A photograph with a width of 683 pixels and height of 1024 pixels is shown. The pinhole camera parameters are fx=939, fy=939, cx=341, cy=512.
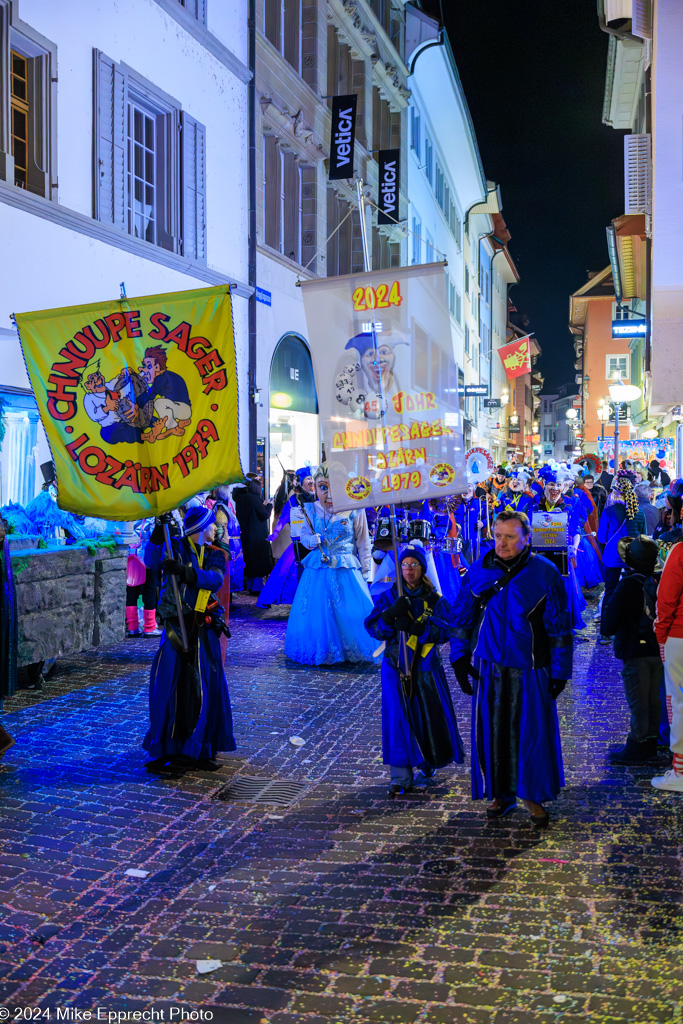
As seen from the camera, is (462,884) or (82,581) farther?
(82,581)

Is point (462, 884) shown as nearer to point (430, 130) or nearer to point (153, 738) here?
point (153, 738)

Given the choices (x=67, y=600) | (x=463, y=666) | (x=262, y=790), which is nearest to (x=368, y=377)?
(x=463, y=666)

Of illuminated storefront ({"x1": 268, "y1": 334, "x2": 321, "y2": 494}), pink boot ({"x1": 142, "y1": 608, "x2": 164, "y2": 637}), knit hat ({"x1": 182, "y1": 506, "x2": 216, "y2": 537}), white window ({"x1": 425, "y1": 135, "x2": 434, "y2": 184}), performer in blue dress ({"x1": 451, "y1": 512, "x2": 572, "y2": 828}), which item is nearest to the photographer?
performer in blue dress ({"x1": 451, "y1": 512, "x2": 572, "y2": 828})

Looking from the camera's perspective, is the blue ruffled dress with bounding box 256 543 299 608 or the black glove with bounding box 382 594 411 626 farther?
the blue ruffled dress with bounding box 256 543 299 608

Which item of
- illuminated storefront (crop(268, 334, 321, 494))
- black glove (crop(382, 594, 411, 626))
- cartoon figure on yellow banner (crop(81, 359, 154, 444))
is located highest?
illuminated storefront (crop(268, 334, 321, 494))

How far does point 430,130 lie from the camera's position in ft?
129

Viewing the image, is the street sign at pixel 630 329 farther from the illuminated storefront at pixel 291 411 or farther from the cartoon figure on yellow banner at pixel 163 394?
the cartoon figure on yellow banner at pixel 163 394

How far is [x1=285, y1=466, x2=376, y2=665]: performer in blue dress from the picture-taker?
10023 mm

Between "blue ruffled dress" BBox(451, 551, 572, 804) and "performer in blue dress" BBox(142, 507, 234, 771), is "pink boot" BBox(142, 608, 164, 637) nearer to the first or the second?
"performer in blue dress" BBox(142, 507, 234, 771)

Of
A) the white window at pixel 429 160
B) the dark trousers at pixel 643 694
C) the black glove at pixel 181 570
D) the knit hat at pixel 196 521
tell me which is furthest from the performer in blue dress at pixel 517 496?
the white window at pixel 429 160

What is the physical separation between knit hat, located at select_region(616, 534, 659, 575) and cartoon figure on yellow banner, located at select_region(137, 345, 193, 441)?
3191 mm

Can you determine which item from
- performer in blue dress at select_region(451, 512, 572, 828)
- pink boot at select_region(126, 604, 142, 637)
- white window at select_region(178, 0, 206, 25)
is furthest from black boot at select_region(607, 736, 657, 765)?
white window at select_region(178, 0, 206, 25)

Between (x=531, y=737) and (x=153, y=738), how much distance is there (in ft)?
8.61

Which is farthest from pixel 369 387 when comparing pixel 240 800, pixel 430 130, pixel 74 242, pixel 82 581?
pixel 430 130
